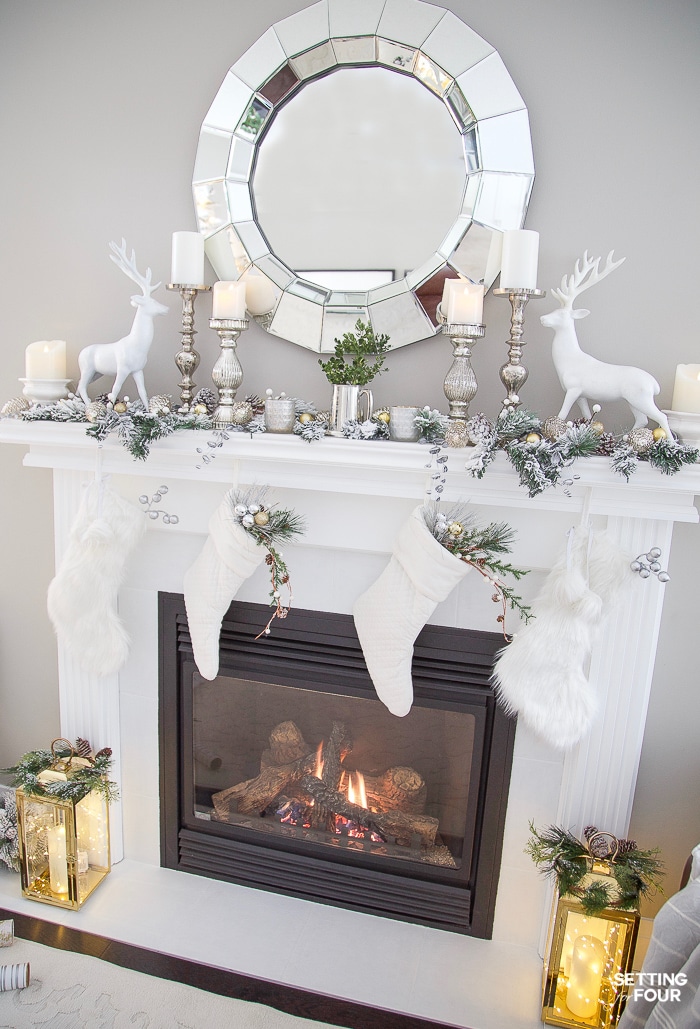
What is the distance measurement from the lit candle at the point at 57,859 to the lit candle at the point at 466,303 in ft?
5.38

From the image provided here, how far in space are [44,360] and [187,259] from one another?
47 cm

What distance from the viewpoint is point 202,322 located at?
177 cm

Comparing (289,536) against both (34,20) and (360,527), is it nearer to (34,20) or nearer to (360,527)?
(360,527)

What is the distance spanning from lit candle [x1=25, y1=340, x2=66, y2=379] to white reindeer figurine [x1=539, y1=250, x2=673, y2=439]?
3.89 feet

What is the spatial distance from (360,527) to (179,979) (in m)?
1.20

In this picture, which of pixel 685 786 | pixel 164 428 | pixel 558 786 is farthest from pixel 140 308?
pixel 685 786

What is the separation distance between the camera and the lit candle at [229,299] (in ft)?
5.13

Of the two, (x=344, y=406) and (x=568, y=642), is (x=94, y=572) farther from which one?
(x=568, y=642)

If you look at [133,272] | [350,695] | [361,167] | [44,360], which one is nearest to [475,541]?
[350,695]

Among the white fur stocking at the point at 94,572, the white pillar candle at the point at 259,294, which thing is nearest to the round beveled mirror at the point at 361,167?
the white pillar candle at the point at 259,294

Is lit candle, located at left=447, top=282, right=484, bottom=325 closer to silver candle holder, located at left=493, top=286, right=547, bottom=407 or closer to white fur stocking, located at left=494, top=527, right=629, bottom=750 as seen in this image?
silver candle holder, located at left=493, top=286, right=547, bottom=407

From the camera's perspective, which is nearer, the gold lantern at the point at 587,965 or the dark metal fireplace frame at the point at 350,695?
the gold lantern at the point at 587,965

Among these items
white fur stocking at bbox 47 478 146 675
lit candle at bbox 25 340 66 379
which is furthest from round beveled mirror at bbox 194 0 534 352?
white fur stocking at bbox 47 478 146 675

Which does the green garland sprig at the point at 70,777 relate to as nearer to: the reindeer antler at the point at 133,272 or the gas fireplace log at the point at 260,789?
the gas fireplace log at the point at 260,789
